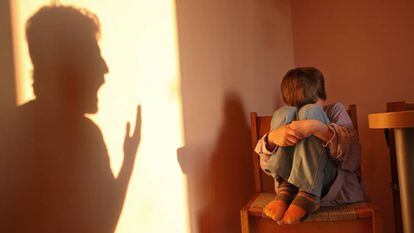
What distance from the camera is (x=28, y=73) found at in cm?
67

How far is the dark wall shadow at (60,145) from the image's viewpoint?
654 mm

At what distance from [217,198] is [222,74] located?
1.48 ft

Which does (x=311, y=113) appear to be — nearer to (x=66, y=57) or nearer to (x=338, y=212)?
(x=338, y=212)

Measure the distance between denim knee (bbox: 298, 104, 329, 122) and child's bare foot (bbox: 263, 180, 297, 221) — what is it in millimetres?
212

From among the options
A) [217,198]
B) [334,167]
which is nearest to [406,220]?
[334,167]

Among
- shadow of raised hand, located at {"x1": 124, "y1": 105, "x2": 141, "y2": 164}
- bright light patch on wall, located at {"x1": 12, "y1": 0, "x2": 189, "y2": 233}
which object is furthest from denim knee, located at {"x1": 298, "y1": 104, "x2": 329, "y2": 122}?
shadow of raised hand, located at {"x1": 124, "y1": 105, "x2": 141, "y2": 164}

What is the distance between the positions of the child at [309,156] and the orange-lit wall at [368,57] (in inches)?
21.1

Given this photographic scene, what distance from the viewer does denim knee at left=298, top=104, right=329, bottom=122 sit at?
92cm

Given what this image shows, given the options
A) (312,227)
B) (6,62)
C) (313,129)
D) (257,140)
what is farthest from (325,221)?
(6,62)

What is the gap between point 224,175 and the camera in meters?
1.18

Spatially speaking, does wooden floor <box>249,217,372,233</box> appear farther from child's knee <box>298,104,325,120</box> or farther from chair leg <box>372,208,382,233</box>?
child's knee <box>298,104,325,120</box>

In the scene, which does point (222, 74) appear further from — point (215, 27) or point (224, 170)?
point (224, 170)

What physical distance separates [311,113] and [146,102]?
1.53 ft

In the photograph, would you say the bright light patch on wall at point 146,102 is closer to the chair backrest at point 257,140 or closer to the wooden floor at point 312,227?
the wooden floor at point 312,227
